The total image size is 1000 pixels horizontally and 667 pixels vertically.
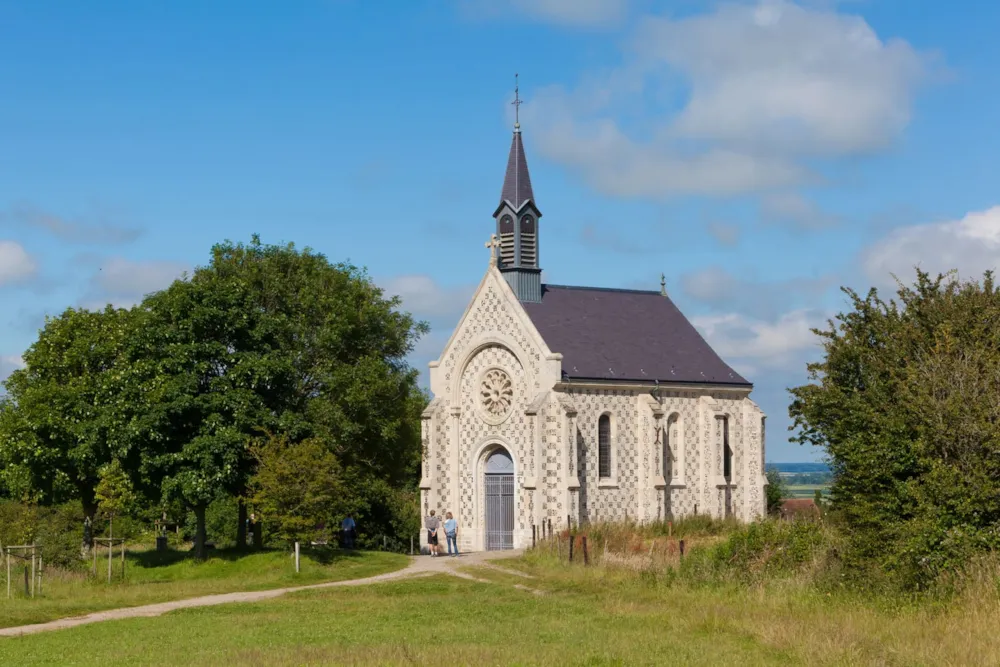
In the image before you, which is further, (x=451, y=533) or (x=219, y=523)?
(x=219, y=523)

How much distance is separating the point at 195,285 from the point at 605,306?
17.8 metres

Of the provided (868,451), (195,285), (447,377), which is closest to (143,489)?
(195,285)

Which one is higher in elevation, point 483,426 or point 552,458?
point 483,426

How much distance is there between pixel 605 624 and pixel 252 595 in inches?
468

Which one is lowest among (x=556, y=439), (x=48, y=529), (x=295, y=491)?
(x=48, y=529)

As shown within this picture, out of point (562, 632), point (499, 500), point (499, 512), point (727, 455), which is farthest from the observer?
point (727, 455)

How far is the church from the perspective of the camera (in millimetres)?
46812

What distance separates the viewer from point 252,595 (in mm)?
32188

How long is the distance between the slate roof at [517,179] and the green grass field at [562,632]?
2314 cm

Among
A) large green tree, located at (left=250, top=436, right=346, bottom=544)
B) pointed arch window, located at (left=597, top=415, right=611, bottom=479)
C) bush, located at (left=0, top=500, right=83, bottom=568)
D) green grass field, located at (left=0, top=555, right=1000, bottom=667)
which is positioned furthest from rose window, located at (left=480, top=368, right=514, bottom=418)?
green grass field, located at (left=0, top=555, right=1000, bottom=667)

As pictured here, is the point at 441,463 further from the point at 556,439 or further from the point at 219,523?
the point at 219,523

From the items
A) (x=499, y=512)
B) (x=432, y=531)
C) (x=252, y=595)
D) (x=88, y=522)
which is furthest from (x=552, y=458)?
(x=88, y=522)

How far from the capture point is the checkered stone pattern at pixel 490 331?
156 feet

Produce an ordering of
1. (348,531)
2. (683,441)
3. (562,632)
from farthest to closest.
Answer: (683,441) < (348,531) < (562,632)
